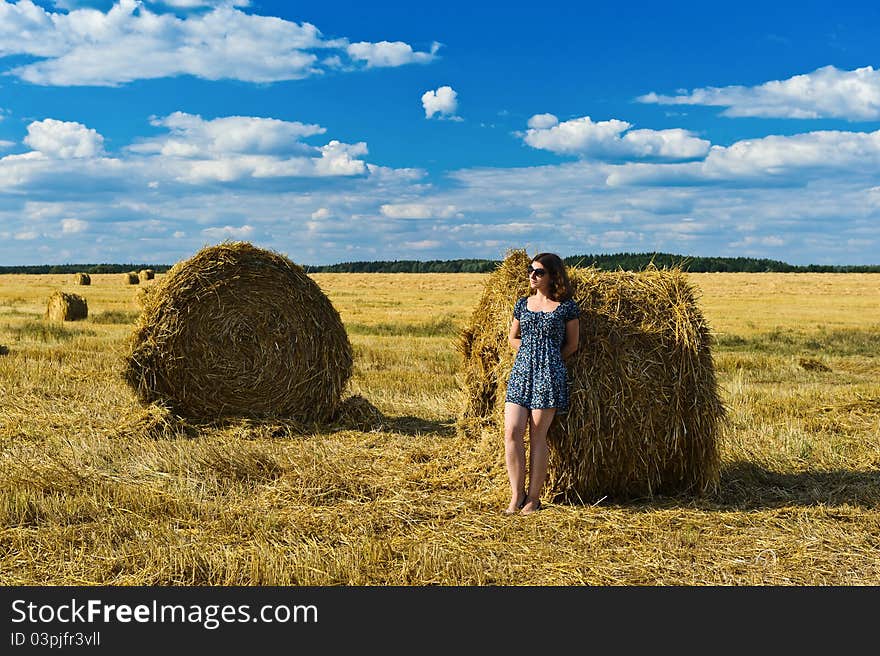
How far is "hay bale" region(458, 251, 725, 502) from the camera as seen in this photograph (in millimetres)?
7066

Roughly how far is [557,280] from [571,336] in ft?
1.51

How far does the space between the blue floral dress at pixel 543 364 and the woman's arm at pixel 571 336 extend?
34 mm

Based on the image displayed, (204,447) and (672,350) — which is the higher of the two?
(672,350)

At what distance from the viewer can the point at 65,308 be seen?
2459 centimetres

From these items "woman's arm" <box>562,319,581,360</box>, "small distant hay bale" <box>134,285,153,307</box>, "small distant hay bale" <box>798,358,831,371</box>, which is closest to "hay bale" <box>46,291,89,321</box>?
"small distant hay bale" <box>134,285,153,307</box>

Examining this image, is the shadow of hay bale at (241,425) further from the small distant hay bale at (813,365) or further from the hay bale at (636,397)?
the small distant hay bale at (813,365)

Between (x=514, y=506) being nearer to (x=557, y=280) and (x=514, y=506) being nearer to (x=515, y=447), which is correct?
(x=515, y=447)

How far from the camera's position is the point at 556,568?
223 inches

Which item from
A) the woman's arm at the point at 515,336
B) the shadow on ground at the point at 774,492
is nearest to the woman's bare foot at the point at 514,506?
the shadow on ground at the point at 774,492

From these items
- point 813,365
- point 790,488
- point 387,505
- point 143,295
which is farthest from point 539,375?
point 813,365

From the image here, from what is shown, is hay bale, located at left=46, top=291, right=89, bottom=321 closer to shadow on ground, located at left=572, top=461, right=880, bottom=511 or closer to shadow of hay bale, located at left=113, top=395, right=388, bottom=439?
shadow of hay bale, located at left=113, top=395, right=388, bottom=439

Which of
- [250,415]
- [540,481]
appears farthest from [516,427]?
[250,415]

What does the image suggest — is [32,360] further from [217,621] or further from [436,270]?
[436,270]

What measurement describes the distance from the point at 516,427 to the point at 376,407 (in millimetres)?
4912
